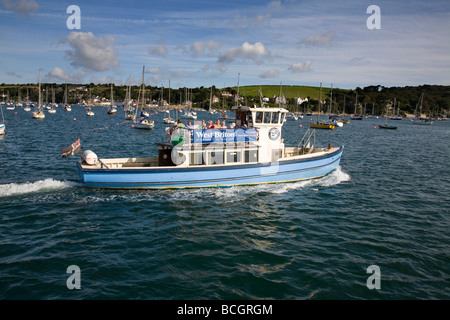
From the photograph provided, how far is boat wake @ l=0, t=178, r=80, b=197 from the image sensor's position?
17.6 meters

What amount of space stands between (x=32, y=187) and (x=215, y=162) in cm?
1087

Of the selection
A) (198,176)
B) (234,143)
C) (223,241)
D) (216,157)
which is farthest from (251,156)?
(223,241)

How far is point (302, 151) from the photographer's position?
84.3 feet

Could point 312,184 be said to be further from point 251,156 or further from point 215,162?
point 215,162

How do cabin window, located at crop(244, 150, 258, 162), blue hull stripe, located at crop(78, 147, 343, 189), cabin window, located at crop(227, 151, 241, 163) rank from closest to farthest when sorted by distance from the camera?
blue hull stripe, located at crop(78, 147, 343, 189) < cabin window, located at crop(227, 151, 241, 163) < cabin window, located at crop(244, 150, 258, 162)

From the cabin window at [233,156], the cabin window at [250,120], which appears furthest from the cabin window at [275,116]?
the cabin window at [233,156]

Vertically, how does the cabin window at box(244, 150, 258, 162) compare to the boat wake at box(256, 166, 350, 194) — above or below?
above

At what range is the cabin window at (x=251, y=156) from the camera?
21.1m

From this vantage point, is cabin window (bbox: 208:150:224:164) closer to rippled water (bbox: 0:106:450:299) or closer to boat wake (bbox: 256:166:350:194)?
rippled water (bbox: 0:106:450:299)

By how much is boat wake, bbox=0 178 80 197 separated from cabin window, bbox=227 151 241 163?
31.2 ft

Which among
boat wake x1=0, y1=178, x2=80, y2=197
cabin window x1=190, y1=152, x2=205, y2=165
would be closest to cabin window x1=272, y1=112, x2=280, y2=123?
cabin window x1=190, y1=152, x2=205, y2=165

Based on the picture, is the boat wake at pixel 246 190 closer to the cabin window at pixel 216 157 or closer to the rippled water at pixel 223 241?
the rippled water at pixel 223 241
